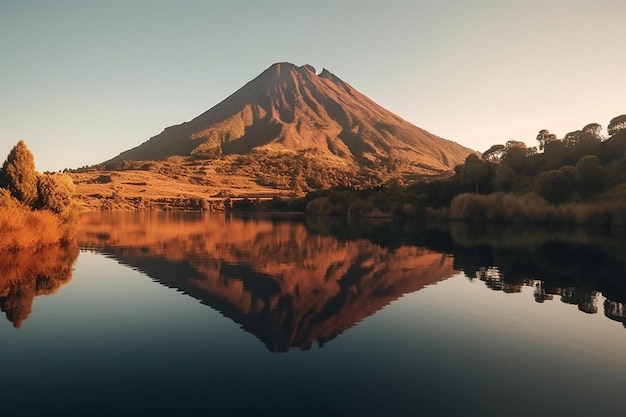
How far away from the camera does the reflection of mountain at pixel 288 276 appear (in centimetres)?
1711

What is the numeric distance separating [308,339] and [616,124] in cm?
13065

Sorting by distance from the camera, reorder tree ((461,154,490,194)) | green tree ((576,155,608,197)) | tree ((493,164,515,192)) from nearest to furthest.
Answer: green tree ((576,155,608,197)) → tree ((493,164,515,192)) → tree ((461,154,490,194))

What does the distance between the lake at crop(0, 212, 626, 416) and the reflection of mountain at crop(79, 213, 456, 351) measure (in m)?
0.16

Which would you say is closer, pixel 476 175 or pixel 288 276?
pixel 288 276

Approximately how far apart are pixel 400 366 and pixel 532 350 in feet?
16.3

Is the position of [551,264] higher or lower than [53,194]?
lower

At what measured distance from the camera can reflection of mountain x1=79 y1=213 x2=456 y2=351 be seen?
17109 mm

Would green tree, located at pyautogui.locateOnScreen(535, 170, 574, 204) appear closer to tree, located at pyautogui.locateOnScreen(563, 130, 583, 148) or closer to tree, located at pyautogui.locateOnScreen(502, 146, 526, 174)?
tree, located at pyautogui.locateOnScreen(502, 146, 526, 174)

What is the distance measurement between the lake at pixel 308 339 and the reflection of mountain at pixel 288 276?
0.51 ft

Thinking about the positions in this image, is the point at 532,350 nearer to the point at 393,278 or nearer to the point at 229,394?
the point at 229,394

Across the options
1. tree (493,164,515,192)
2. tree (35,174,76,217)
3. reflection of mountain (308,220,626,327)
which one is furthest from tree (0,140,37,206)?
tree (493,164,515,192)

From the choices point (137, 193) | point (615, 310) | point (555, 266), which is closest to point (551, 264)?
point (555, 266)

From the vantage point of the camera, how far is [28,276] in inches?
930

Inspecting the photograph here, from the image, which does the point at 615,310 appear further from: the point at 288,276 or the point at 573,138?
the point at 573,138
